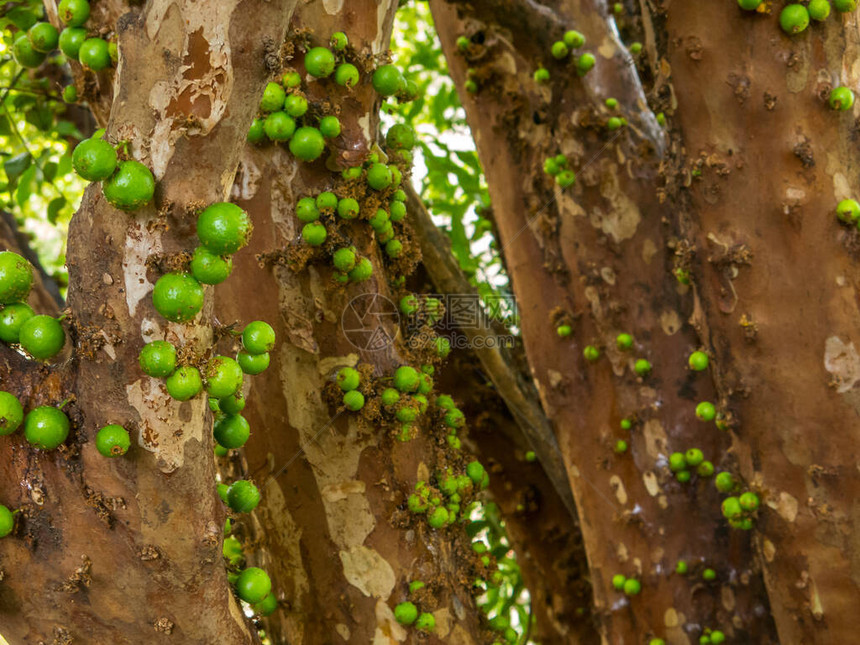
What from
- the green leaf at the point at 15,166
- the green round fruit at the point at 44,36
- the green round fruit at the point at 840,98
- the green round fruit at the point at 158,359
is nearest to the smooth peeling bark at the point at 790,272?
the green round fruit at the point at 840,98

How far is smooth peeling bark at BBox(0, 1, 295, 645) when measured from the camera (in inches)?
51.5

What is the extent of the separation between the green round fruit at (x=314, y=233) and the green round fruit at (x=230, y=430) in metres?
0.62

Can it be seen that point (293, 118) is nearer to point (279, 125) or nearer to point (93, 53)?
point (279, 125)

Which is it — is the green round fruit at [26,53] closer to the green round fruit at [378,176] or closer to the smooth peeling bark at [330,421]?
→ the smooth peeling bark at [330,421]

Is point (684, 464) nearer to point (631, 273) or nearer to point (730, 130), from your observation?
point (631, 273)

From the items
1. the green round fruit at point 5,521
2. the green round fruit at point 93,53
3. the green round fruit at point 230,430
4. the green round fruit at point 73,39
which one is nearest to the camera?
the green round fruit at point 5,521

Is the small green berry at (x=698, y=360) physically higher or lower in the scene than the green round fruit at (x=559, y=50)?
lower

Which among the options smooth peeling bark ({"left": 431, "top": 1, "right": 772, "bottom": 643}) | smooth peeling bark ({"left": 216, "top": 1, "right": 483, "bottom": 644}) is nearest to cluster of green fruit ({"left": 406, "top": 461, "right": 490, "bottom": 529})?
smooth peeling bark ({"left": 216, "top": 1, "right": 483, "bottom": 644})

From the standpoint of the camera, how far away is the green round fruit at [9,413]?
1322mm

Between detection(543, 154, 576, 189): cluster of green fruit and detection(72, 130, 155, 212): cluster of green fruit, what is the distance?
208 cm

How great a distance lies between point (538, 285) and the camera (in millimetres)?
3242

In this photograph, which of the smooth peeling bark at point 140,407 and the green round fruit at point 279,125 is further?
the green round fruit at point 279,125

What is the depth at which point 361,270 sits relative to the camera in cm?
214

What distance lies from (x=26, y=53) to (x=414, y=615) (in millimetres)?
1970
